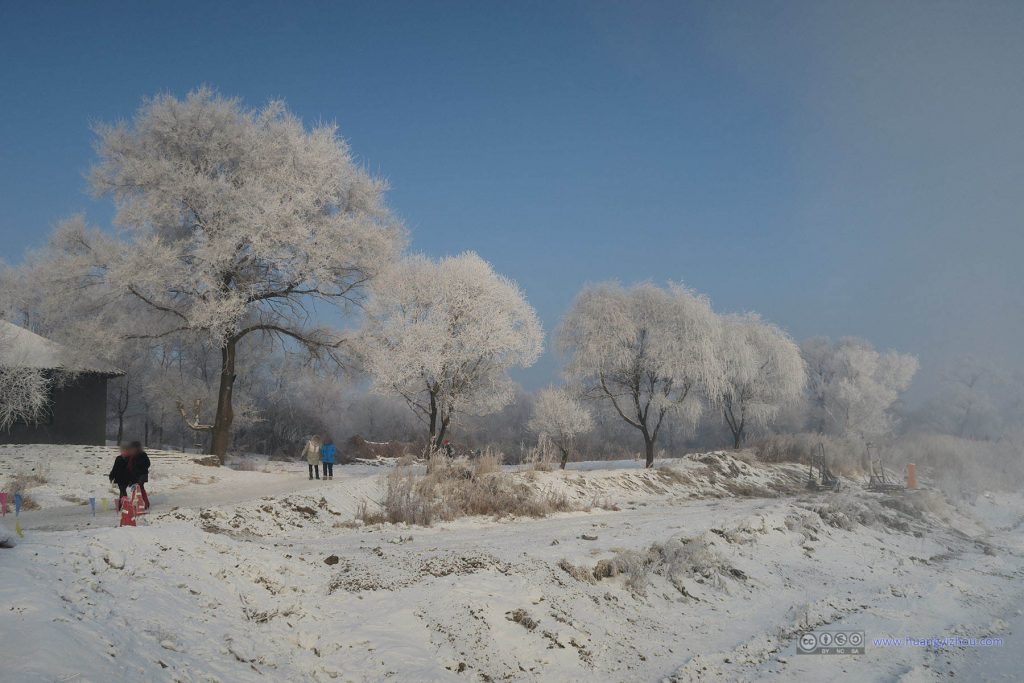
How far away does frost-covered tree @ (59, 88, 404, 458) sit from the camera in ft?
68.1

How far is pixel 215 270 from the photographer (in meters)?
20.8

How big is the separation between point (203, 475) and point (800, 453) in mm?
27963

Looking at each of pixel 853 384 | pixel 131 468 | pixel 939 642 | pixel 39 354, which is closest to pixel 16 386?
pixel 39 354

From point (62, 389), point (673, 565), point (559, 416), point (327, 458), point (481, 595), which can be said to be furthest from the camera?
point (559, 416)

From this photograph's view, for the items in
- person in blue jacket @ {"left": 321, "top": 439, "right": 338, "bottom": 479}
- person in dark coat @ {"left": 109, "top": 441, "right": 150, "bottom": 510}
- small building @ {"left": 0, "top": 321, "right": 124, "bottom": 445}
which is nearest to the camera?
person in dark coat @ {"left": 109, "top": 441, "right": 150, "bottom": 510}

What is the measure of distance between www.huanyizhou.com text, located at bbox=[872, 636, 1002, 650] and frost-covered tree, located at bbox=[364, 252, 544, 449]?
709 inches

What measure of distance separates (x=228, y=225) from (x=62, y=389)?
28.8 feet

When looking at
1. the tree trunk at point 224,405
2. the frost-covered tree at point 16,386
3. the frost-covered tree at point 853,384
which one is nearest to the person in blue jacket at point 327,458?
the tree trunk at point 224,405

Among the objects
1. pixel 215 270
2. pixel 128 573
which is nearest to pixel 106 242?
pixel 215 270

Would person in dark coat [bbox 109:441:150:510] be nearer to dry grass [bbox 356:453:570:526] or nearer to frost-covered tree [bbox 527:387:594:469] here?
dry grass [bbox 356:453:570:526]

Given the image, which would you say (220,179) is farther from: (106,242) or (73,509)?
(73,509)

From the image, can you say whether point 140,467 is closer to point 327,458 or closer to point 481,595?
point 327,458

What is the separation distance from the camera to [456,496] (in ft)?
48.4

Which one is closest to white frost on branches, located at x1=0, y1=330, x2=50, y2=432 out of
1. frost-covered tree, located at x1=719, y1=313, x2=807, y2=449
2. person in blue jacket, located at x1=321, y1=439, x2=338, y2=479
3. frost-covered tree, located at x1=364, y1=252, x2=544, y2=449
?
person in blue jacket, located at x1=321, y1=439, x2=338, y2=479
